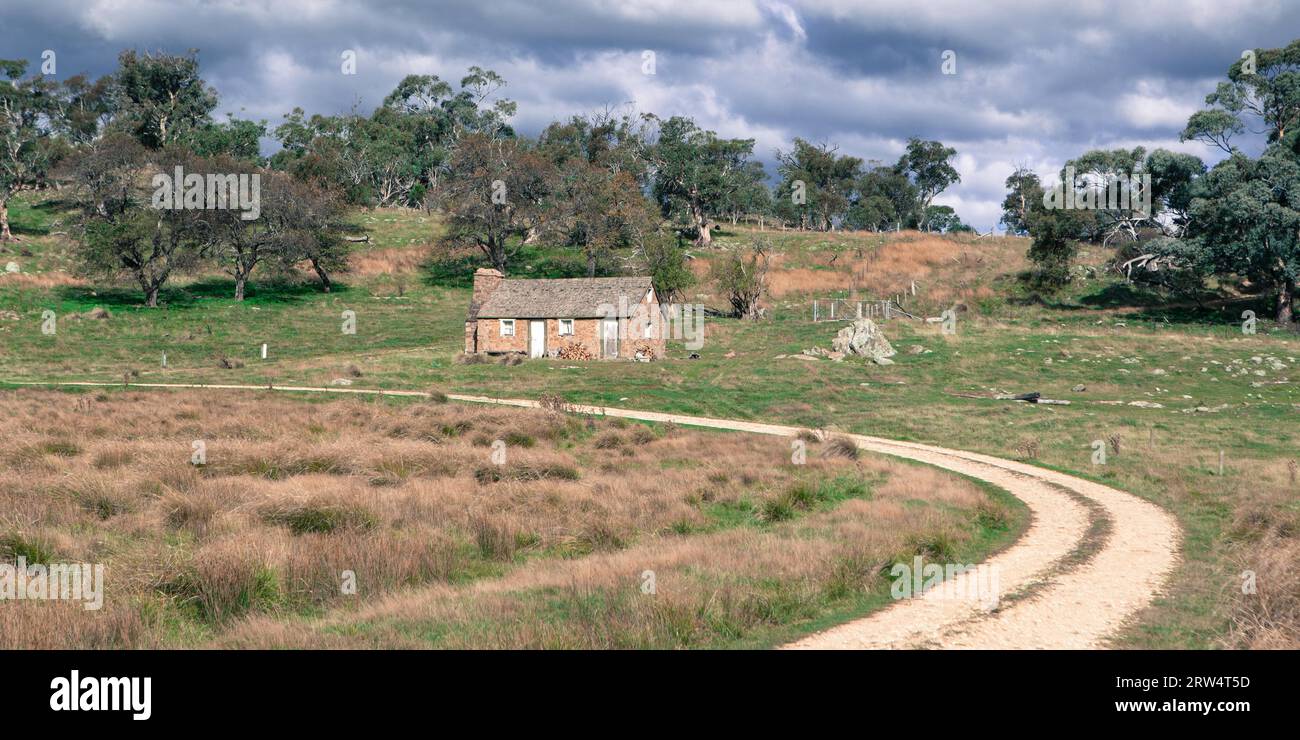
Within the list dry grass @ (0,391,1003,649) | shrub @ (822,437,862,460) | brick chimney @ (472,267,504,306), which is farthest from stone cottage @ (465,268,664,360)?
shrub @ (822,437,862,460)

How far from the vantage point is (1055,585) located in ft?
40.5

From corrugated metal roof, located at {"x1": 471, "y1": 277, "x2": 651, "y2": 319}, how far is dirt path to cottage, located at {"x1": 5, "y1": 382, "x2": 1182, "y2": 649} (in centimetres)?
3463

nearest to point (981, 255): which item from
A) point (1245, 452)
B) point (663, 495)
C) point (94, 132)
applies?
point (1245, 452)

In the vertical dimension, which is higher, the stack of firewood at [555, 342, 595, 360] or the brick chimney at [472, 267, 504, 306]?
the brick chimney at [472, 267, 504, 306]

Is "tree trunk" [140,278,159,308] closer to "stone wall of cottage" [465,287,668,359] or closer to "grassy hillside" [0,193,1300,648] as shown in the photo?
"grassy hillside" [0,193,1300,648]

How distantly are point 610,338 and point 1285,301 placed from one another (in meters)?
47.4

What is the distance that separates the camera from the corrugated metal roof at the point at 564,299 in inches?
2135

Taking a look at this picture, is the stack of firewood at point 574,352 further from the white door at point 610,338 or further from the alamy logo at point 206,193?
the alamy logo at point 206,193

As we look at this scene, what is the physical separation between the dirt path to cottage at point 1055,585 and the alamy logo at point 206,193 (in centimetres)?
6268

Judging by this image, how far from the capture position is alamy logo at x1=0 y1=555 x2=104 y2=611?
10531mm

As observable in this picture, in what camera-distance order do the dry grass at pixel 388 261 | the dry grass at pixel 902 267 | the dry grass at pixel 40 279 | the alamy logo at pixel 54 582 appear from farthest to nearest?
1. the dry grass at pixel 388 261
2. the dry grass at pixel 902 267
3. the dry grass at pixel 40 279
4. the alamy logo at pixel 54 582

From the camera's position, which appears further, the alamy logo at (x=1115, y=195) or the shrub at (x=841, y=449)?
the alamy logo at (x=1115, y=195)
